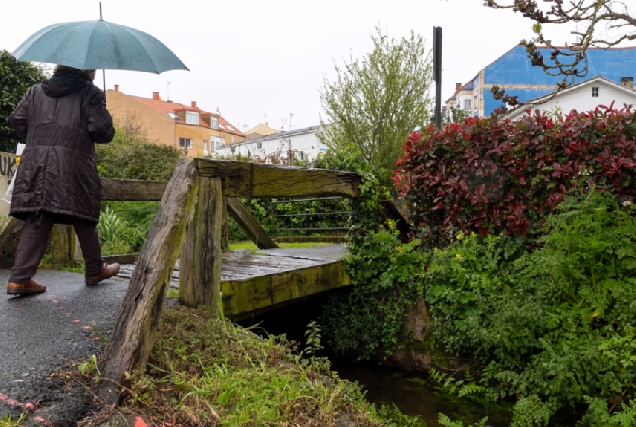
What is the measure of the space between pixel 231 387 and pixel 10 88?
1112cm

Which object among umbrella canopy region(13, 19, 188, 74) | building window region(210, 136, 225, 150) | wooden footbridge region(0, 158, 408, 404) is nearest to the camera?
wooden footbridge region(0, 158, 408, 404)

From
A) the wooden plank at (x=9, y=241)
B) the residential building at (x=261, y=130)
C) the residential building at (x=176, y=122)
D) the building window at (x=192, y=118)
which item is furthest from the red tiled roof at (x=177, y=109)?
the wooden plank at (x=9, y=241)

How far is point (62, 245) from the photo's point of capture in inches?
229

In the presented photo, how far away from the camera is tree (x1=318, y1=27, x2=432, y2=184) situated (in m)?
17.0

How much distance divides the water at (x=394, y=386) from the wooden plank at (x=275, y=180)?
3.62 feet

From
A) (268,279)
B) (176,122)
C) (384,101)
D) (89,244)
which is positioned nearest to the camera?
(89,244)

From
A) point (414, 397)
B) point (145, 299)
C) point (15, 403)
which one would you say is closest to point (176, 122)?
point (414, 397)

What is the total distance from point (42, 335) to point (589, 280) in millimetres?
4132

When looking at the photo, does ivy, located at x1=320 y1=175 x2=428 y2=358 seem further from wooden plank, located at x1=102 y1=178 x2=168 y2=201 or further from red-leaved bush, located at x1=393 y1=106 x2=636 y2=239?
wooden plank, located at x1=102 y1=178 x2=168 y2=201

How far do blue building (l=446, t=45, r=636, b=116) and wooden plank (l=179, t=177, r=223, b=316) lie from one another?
36.7 metres

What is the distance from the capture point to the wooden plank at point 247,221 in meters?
6.59

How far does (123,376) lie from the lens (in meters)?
2.46

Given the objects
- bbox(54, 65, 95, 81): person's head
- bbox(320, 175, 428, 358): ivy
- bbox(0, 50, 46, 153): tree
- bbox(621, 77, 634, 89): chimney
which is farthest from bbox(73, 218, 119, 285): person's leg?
bbox(621, 77, 634, 89): chimney

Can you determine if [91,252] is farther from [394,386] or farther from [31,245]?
[394,386]
